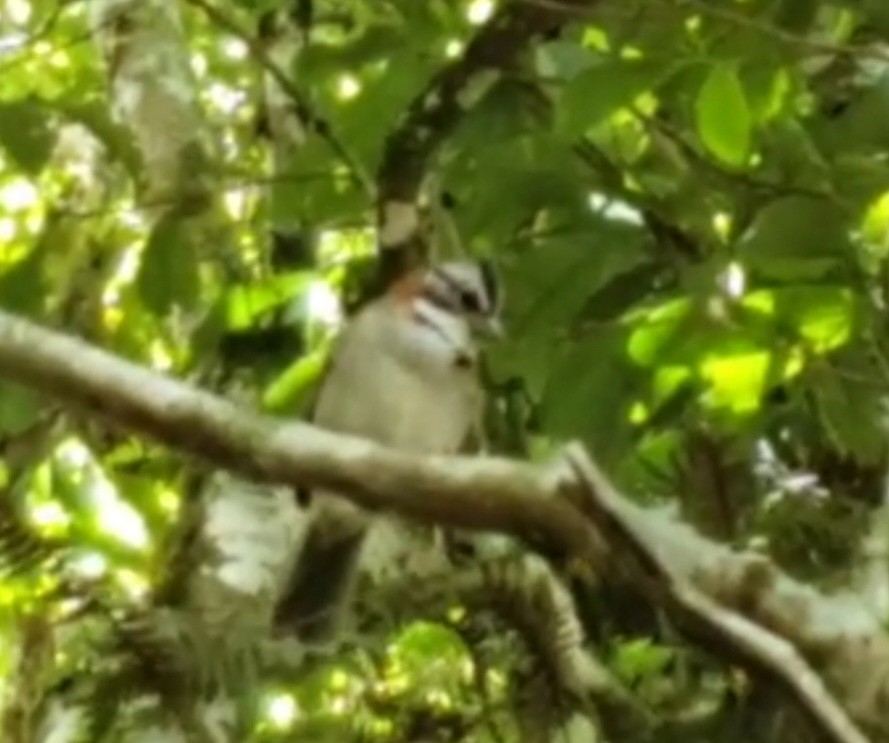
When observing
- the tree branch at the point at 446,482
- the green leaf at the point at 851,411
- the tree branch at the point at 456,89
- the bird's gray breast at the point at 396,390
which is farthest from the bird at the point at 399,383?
the tree branch at the point at 446,482

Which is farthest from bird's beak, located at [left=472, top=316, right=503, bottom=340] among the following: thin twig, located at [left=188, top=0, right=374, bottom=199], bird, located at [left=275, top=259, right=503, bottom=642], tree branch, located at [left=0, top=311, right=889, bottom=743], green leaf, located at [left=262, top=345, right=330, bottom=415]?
tree branch, located at [left=0, top=311, right=889, bottom=743]

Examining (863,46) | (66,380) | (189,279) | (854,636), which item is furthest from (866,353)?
(66,380)

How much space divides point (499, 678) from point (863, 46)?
601 mm

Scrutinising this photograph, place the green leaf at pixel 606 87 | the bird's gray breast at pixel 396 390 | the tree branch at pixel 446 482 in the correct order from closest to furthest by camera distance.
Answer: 1. the tree branch at pixel 446 482
2. the green leaf at pixel 606 87
3. the bird's gray breast at pixel 396 390

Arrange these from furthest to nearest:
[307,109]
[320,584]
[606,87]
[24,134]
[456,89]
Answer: [320,584] → [307,109] → [456,89] → [24,134] → [606,87]

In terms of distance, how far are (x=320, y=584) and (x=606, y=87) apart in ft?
2.67

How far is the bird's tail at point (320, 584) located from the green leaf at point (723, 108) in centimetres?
60

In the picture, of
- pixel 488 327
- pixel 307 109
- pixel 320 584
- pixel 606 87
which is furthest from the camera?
pixel 488 327

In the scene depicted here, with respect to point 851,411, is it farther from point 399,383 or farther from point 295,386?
point 399,383

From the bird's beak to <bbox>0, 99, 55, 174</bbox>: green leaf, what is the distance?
0.61 meters

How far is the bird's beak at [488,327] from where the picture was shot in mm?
2419

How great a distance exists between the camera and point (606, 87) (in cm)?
174

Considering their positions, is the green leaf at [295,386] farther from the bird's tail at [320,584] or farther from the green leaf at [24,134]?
the green leaf at [24,134]

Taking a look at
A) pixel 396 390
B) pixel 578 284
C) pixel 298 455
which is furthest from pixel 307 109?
pixel 298 455
